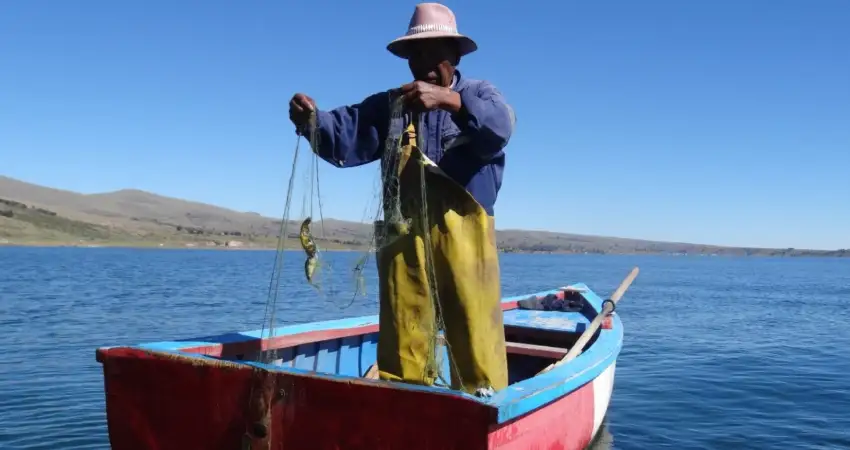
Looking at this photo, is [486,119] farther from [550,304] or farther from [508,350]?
[550,304]

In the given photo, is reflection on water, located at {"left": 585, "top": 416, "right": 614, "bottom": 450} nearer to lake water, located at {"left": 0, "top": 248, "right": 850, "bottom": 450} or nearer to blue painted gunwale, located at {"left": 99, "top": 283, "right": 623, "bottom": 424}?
lake water, located at {"left": 0, "top": 248, "right": 850, "bottom": 450}

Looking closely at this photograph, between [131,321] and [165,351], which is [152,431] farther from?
[131,321]

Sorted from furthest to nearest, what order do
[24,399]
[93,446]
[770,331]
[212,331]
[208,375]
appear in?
[770,331], [212,331], [24,399], [93,446], [208,375]

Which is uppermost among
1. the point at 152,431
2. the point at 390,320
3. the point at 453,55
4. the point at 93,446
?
the point at 453,55

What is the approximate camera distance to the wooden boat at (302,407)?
11.4 ft

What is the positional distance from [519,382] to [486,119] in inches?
57.5

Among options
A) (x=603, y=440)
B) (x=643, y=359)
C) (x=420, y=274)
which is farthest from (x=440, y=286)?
(x=643, y=359)

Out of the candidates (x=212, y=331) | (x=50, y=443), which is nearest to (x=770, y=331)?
(x=212, y=331)

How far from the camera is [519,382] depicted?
4.04 meters

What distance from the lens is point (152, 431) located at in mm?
4168

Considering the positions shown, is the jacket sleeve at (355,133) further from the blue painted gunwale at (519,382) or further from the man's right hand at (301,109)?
the blue painted gunwale at (519,382)

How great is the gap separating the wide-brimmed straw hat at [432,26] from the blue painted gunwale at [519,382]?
1792 mm

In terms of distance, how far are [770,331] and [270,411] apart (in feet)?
59.5

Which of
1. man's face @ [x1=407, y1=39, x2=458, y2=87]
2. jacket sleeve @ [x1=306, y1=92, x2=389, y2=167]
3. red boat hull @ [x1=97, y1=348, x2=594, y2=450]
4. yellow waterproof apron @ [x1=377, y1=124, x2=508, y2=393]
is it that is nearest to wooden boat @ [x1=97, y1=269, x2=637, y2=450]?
red boat hull @ [x1=97, y1=348, x2=594, y2=450]
